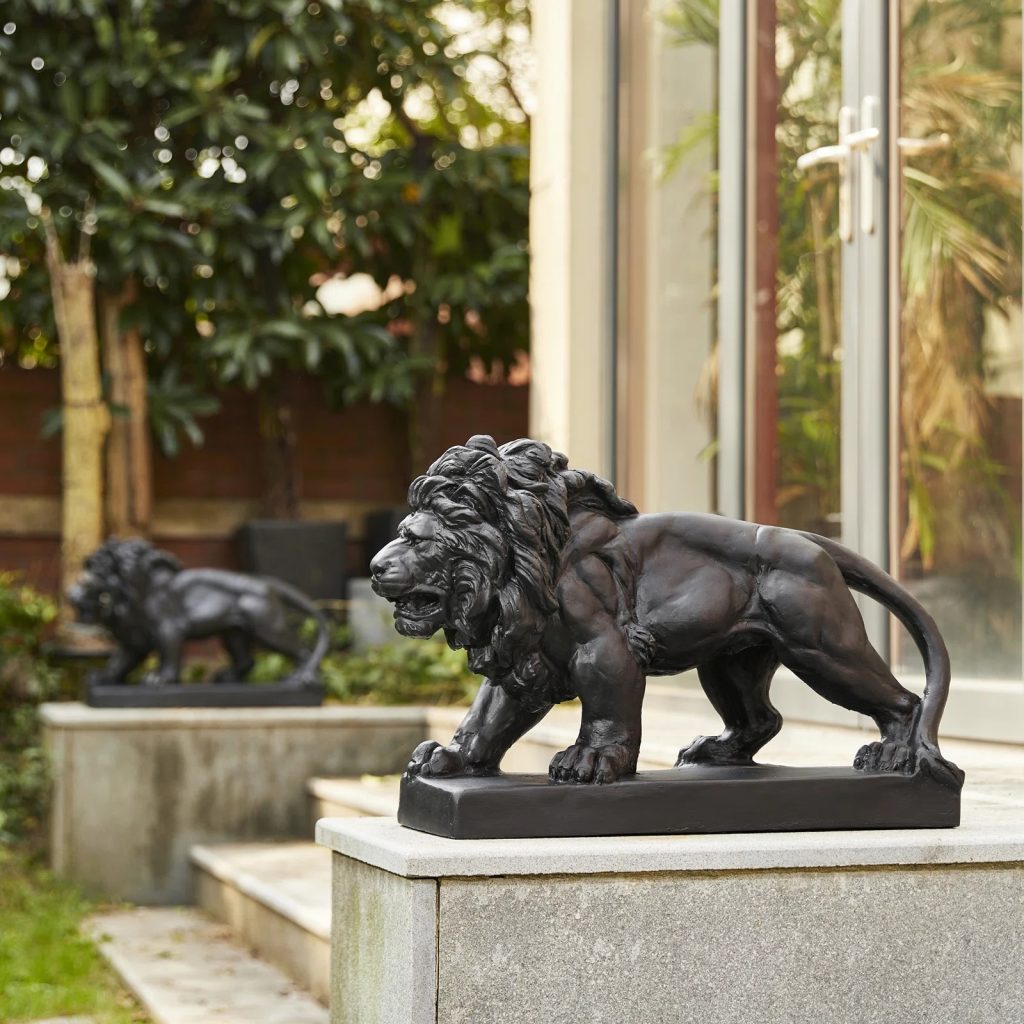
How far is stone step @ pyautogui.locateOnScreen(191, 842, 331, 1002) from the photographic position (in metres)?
4.03

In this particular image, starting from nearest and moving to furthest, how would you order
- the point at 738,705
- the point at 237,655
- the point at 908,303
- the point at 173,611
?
the point at 738,705
the point at 908,303
the point at 173,611
the point at 237,655

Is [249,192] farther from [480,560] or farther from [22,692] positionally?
[480,560]

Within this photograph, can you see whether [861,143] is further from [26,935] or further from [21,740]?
[21,740]

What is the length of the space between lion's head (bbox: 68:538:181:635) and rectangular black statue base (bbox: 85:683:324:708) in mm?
239

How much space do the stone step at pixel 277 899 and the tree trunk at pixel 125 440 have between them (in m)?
2.57

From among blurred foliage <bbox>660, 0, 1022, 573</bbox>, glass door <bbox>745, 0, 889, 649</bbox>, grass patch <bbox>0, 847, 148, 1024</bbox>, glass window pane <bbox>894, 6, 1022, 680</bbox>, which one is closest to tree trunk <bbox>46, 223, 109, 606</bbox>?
grass patch <bbox>0, 847, 148, 1024</bbox>

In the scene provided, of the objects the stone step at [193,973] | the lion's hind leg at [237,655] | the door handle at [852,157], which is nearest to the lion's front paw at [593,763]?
the stone step at [193,973]

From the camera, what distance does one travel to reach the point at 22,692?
7074mm

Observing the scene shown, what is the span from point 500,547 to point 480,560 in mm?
32

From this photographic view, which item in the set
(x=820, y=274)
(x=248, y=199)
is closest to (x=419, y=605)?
(x=820, y=274)

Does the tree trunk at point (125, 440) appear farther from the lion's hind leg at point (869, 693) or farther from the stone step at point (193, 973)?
the lion's hind leg at point (869, 693)

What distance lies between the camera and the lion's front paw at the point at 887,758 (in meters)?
2.42

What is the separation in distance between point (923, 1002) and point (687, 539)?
73 centimetres

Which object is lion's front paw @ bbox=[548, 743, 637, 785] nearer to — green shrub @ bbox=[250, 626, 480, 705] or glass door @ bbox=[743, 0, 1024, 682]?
glass door @ bbox=[743, 0, 1024, 682]
